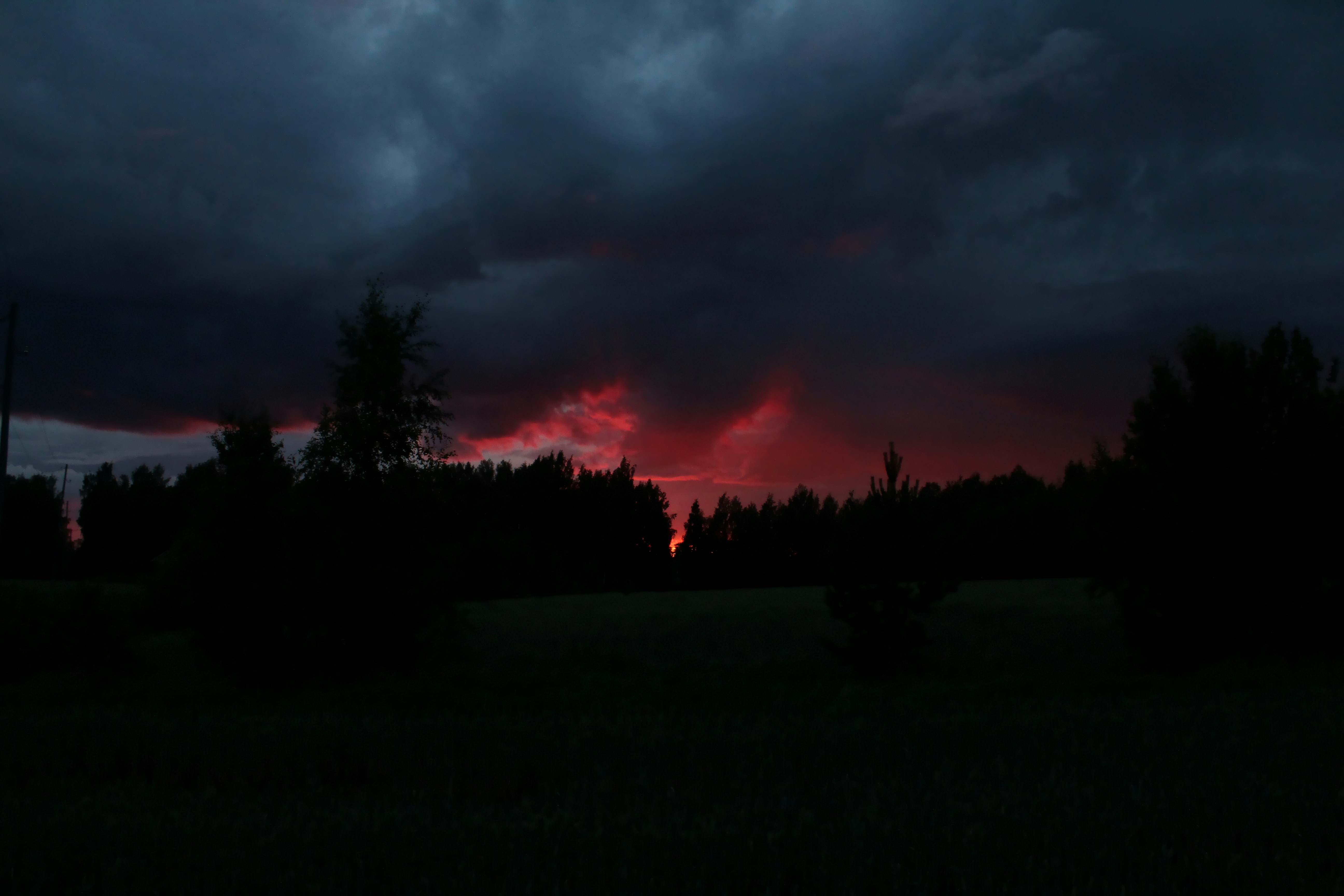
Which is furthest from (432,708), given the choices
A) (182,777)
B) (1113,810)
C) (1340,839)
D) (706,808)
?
(1340,839)

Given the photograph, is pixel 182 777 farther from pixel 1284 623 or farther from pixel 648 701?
pixel 1284 623

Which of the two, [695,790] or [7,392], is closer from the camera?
[695,790]

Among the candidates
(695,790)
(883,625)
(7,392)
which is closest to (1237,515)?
(883,625)

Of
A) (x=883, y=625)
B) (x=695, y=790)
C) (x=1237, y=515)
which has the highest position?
(x=1237, y=515)

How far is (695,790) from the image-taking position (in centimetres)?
783

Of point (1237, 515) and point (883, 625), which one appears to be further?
→ point (1237, 515)

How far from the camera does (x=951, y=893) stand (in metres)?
5.30

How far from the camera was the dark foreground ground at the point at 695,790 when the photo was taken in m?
5.46

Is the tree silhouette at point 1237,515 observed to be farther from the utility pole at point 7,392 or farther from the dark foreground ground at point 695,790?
the utility pole at point 7,392

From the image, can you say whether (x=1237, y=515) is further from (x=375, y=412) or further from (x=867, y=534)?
(x=375, y=412)

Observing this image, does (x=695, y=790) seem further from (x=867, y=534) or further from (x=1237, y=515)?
(x=1237, y=515)

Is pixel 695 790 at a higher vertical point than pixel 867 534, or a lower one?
lower

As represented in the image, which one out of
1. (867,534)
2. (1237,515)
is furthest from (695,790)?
(1237,515)

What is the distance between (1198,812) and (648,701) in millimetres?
10062
